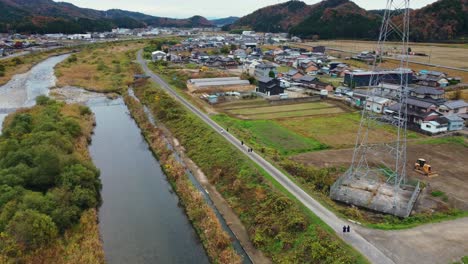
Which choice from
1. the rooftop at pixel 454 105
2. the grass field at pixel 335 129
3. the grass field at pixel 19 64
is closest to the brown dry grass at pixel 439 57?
the rooftop at pixel 454 105

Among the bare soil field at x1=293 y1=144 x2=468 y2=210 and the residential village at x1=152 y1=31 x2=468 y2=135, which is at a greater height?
the residential village at x1=152 y1=31 x2=468 y2=135

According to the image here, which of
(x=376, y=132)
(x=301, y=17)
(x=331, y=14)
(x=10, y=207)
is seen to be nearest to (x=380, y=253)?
(x=10, y=207)

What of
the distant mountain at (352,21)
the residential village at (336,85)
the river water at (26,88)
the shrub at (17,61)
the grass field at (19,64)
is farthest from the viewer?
the distant mountain at (352,21)

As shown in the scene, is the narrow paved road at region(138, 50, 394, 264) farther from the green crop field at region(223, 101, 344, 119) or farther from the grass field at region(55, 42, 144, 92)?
the grass field at region(55, 42, 144, 92)

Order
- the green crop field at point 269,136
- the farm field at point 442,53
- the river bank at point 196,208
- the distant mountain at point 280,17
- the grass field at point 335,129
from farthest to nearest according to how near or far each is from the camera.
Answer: the distant mountain at point 280,17, the farm field at point 442,53, the grass field at point 335,129, the green crop field at point 269,136, the river bank at point 196,208

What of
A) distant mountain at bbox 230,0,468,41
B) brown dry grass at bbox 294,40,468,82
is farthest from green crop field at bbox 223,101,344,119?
distant mountain at bbox 230,0,468,41

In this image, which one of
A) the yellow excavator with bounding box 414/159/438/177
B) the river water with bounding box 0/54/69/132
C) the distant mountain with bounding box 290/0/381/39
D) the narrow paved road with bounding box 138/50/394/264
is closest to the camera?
the narrow paved road with bounding box 138/50/394/264

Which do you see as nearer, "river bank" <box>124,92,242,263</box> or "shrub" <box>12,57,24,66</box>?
"river bank" <box>124,92,242,263</box>

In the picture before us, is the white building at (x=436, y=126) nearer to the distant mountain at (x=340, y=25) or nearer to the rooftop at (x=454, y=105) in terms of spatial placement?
the rooftop at (x=454, y=105)
